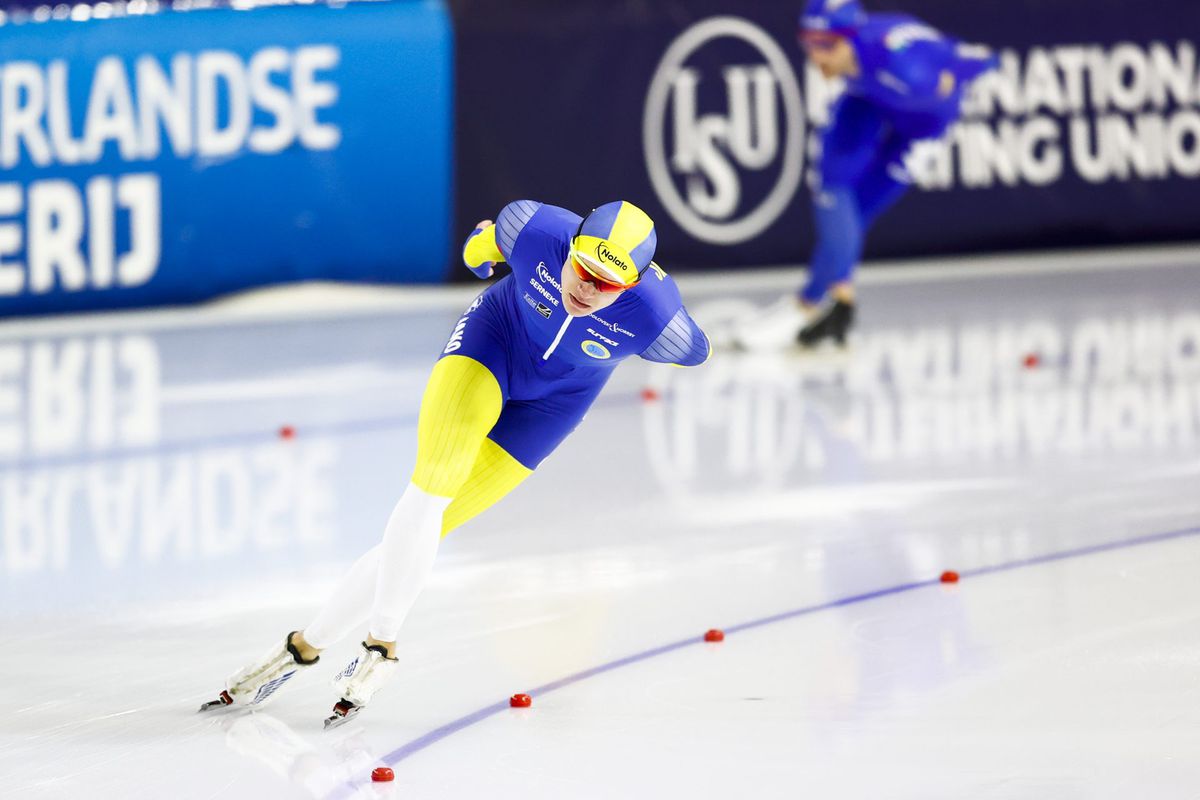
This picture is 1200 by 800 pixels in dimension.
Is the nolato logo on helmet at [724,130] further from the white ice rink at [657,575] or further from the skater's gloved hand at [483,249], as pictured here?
the skater's gloved hand at [483,249]

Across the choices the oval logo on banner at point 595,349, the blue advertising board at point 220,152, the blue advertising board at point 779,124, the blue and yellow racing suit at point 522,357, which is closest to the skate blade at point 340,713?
the blue and yellow racing suit at point 522,357

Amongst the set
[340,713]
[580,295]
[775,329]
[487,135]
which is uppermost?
[487,135]

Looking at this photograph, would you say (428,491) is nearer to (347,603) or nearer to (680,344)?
(347,603)

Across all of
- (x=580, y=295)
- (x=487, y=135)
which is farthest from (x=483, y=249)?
(x=487, y=135)

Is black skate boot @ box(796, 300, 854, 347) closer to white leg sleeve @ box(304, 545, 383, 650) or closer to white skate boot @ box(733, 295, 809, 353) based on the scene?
white skate boot @ box(733, 295, 809, 353)

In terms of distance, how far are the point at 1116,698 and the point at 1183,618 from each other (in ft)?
2.20

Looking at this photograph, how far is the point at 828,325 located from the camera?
335 inches

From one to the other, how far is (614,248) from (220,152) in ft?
20.8

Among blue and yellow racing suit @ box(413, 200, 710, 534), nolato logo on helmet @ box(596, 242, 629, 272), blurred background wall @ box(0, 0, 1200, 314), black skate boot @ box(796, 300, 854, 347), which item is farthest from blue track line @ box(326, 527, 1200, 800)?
blurred background wall @ box(0, 0, 1200, 314)

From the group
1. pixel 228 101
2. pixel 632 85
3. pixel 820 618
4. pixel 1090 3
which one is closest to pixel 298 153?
pixel 228 101

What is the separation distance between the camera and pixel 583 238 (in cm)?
360

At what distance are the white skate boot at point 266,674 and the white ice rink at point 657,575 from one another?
0.05m

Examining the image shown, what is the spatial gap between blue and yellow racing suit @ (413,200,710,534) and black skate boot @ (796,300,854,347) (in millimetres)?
4506

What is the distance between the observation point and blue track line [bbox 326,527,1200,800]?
3.63 m
